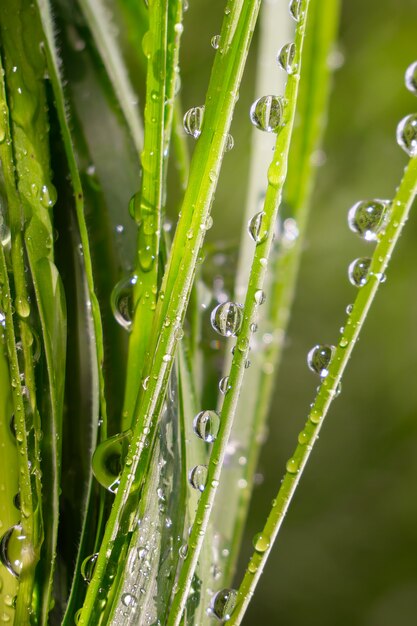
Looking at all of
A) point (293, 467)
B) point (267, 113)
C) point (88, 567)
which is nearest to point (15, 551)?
point (88, 567)

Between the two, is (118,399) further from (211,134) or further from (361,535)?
(361,535)

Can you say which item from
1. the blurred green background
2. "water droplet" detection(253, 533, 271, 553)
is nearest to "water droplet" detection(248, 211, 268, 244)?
"water droplet" detection(253, 533, 271, 553)

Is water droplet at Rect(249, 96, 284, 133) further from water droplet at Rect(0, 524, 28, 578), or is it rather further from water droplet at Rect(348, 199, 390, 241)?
water droplet at Rect(0, 524, 28, 578)

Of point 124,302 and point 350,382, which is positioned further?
point 350,382

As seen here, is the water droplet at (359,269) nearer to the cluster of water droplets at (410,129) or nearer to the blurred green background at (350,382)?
the cluster of water droplets at (410,129)

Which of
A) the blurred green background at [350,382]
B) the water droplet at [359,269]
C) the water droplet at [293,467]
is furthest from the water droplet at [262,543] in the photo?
the blurred green background at [350,382]

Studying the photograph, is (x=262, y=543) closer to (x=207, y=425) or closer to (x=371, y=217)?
(x=207, y=425)
